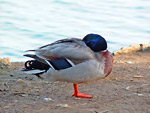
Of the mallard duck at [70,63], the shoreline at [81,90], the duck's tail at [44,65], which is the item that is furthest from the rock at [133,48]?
the duck's tail at [44,65]

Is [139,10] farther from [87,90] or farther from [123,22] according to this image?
[87,90]

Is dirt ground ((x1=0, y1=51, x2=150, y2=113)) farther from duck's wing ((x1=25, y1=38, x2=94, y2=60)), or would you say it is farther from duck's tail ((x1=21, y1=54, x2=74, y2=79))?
duck's wing ((x1=25, y1=38, x2=94, y2=60))

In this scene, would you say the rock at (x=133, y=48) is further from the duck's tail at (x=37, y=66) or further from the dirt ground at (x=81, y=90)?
the duck's tail at (x=37, y=66)

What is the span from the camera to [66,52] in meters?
5.15

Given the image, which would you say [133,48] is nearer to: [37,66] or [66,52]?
[66,52]

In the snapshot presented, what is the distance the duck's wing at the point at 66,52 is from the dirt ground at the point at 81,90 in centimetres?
49

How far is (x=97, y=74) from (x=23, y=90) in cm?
98

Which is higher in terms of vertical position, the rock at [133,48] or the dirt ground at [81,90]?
the dirt ground at [81,90]

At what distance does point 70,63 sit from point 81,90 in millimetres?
696

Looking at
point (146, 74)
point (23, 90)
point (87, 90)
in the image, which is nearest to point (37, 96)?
point (23, 90)

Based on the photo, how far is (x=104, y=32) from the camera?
1220 cm

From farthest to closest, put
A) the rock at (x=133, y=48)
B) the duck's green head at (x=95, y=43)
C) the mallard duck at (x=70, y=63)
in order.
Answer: the rock at (x=133, y=48)
the duck's green head at (x=95, y=43)
the mallard duck at (x=70, y=63)

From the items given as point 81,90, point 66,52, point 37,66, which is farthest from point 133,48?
point 37,66

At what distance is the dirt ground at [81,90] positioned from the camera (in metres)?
4.67
